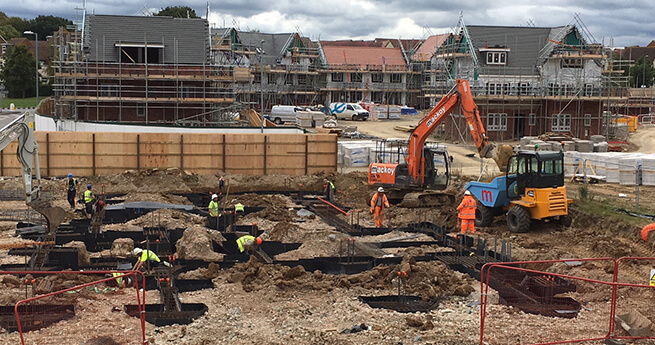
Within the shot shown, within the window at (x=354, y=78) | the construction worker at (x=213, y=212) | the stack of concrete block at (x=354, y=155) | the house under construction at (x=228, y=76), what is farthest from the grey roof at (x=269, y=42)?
the construction worker at (x=213, y=212)

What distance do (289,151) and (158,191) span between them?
254 inches

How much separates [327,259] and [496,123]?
33.5 meters

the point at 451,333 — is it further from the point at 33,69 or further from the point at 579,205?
the point at 33,69

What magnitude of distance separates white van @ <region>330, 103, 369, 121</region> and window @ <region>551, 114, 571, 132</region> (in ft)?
62.8

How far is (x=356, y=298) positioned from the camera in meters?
14.6

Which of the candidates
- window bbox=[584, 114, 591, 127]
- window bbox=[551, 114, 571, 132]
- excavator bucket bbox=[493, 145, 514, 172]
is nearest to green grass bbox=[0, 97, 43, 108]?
window bbox=[551, 114, 571, 132]

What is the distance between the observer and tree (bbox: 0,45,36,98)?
275 ft

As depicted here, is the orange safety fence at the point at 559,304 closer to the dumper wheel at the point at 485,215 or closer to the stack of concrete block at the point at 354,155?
the dumper wheel at the point at 485,215

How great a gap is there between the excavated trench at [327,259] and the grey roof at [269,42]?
49.5m

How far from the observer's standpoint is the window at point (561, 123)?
4859 cm

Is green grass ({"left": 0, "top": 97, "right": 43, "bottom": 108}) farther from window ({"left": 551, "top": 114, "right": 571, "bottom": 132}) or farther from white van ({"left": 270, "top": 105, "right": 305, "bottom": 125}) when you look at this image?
window ({"left": 551, "top": 114, "right": 571, "bottom": 132})

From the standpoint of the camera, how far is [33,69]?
3420 inches

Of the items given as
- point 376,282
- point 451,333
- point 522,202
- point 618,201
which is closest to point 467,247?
point 522,202

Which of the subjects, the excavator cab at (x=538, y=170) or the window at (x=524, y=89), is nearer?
the excavator cab at (x=538, y=170)
